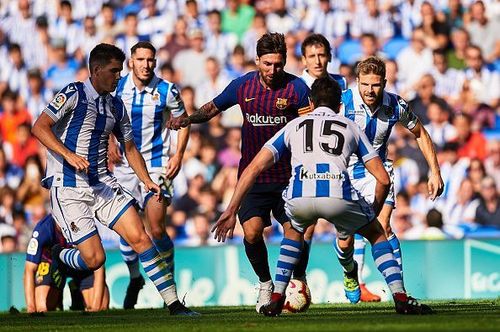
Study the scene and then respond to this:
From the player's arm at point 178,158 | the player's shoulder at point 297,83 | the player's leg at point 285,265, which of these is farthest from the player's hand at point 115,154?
the player's leg at point 285,265

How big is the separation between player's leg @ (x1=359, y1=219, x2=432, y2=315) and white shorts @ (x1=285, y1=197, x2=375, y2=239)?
0.43 feet

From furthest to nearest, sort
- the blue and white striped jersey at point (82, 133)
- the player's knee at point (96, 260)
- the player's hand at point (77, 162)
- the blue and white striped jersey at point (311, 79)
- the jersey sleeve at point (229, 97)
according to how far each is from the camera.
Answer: the blue and white striped jersey at point (311, 79) → the jersey sleeve at point (229, 97) → the player's knee at point (96, 260) → the blue and white striped jersey at point (82, 133) → the player's hand at point (77, 162)

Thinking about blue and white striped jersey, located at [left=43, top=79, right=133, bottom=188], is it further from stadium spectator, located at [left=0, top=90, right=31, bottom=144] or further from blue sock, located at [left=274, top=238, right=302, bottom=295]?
stadium spectator, located at [left=0, top=90, right=31, bottom=144]

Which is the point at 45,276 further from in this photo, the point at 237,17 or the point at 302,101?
the point at 237,17

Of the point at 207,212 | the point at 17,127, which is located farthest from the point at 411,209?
the point at 17,127

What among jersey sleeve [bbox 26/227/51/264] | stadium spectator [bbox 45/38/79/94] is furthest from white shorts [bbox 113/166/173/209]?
stadium spectator [bbox 45/38/79/94]

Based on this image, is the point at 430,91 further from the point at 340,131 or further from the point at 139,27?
the point at 340,131

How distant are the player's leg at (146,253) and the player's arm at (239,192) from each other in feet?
4.69

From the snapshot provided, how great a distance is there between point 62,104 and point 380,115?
10.8 feet

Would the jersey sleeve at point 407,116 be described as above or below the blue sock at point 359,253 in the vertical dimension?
above

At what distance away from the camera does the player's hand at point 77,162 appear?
10.0m

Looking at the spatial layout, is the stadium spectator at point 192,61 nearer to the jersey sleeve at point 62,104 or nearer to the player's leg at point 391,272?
the jersey sleeve at point 62,104

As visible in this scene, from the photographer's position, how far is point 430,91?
19.2m

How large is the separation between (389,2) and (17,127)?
23.2 feet
